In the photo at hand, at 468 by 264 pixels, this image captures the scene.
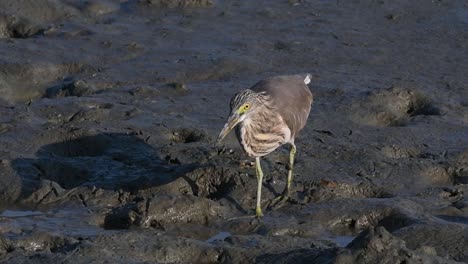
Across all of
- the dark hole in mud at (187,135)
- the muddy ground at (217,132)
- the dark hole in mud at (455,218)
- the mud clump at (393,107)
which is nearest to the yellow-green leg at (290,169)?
the muddy ground at (217,132)

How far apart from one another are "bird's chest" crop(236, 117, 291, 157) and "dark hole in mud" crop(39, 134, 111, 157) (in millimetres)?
1713

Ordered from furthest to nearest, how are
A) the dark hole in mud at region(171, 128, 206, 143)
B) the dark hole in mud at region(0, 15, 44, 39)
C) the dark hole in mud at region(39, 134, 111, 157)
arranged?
the dark hole in mud at region(0, 15, 44, 39)
the dark hole in mud at region(171, 128, 206, 143)
the dark hole in mud at region(39, 134, 111, 157)

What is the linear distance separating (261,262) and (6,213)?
239 centimetres

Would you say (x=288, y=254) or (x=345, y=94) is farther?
(x=345, y=94)

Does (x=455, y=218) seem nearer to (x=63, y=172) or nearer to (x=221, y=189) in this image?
(x=221, y=189)

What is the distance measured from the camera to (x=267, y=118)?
30.1 feet

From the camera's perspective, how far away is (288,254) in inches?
305

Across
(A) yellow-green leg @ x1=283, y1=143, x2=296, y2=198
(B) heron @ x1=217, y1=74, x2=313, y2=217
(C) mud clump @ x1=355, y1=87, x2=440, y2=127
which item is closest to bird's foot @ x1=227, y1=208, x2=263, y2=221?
(B) heron @ x1=217, y1=74, x2=313, y2=217

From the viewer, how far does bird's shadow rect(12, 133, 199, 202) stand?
31.2ft

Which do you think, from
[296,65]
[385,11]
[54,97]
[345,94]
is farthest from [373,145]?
[385,11]

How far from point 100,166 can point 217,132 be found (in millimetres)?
1284

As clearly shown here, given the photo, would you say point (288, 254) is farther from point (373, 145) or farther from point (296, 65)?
point (296, 65)

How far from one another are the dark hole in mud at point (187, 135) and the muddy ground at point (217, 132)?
0.01 m

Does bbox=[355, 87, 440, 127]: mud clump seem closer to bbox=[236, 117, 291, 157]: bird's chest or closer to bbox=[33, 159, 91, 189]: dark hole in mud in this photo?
bbox=[236, 117, 291, 157]: bird's chest
